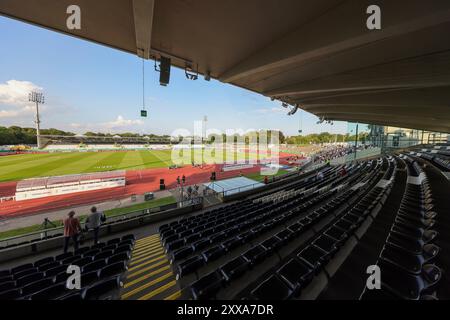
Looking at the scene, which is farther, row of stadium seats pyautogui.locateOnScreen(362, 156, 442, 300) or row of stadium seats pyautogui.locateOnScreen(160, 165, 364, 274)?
row of stadium seats pyautogui.locateOnScreen(160, 165, 364, 274)

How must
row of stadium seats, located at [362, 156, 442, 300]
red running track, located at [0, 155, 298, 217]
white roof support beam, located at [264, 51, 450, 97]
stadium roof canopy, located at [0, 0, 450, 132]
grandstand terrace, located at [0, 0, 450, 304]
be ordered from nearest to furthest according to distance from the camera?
row of stadium seats, located at [362, 156, 442, 300], grandstand terrace, located at [0, 0, 450, 304], stadium roof canopy, located at [0, 0, 450, 132], white roof support beam, located at [264, 51, 450, 97], red running track, located at [0, 155, 298, 217]

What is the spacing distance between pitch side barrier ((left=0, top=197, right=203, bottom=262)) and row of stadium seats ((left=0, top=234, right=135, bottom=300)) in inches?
70.2

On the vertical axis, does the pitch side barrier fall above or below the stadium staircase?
below

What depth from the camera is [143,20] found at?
157 inches

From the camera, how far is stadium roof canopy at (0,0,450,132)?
3.66m

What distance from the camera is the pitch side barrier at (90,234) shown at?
18.7ft

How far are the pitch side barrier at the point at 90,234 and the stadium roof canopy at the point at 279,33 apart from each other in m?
7.05

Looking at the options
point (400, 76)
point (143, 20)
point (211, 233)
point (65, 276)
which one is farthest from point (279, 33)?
point (65, 276)

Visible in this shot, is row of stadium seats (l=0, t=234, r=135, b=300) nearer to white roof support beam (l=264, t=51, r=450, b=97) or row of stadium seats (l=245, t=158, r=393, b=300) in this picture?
row of stadium seats (l=245, t=158, r=393, b=300)

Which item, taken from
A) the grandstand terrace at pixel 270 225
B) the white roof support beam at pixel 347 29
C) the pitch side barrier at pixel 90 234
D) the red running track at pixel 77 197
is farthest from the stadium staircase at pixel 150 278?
the red running track at pixel 77 197

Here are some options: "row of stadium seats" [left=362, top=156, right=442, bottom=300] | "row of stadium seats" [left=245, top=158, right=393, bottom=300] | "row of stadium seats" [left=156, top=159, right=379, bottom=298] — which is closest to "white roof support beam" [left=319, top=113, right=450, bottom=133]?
"row of stadium seats" [left=156, top=159, right=379, bottom=298]

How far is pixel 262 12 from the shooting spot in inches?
161

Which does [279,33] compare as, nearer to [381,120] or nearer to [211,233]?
[211,233]
